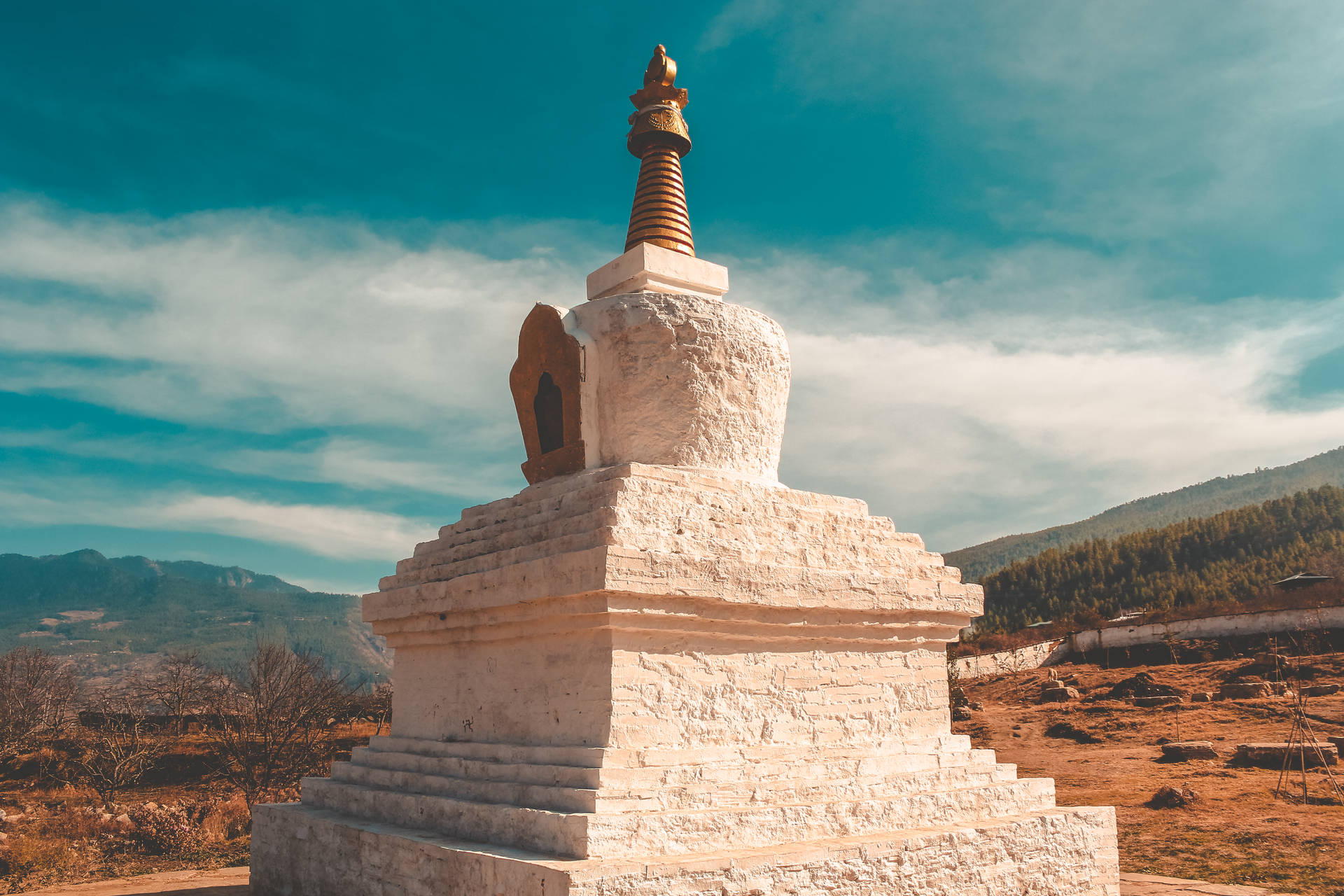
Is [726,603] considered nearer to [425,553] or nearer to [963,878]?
[963,878]

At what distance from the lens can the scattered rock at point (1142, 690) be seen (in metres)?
21.7

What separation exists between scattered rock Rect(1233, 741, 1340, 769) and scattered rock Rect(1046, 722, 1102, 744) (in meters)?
3.65

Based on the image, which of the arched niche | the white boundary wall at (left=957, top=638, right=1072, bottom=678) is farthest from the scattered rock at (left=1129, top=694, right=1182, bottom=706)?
the arched niche

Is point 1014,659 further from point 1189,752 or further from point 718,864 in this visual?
point 718,864

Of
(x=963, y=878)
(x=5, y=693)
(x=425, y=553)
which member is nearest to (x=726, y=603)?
(x=963, y=878)

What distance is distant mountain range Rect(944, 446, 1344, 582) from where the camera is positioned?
108 m

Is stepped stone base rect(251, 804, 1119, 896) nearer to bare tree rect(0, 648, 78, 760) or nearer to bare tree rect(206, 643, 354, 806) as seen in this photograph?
bare tree rect(206, 643, 354, 806)

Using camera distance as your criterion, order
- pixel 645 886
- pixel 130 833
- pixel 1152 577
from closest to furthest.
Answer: pixel 645 886 < pixel 130 833 < pixel 1152 577

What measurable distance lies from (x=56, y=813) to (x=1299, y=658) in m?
27.1

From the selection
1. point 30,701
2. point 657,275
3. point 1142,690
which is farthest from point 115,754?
point 1142,690

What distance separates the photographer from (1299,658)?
24.1 meters

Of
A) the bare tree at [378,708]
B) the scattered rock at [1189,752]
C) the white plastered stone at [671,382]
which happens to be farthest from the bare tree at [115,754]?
the scattered rock at [1189,752]

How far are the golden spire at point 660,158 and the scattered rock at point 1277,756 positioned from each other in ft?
39.4

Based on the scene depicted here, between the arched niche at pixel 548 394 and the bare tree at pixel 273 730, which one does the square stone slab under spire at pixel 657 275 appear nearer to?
the arched niche at pixel 548 394
